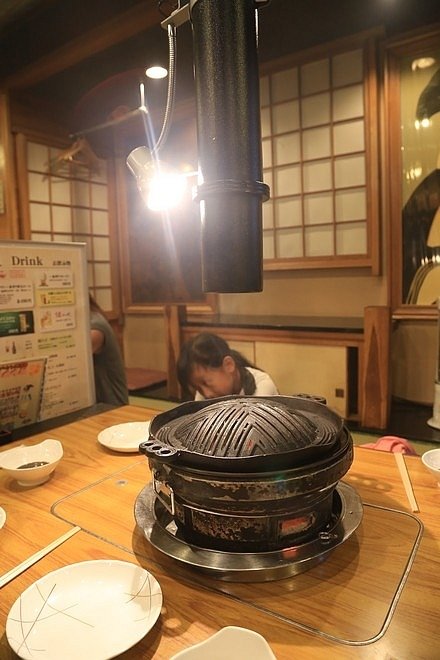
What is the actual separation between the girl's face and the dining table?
134 cm

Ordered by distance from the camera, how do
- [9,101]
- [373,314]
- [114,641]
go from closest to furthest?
1. [114,641]
2. [373,314]
3. [9,101]

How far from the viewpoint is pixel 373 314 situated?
3424mm

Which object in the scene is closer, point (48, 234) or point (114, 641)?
point (114, 641)

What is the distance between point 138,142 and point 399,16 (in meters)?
3.11

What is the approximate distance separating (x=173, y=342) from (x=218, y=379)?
189 cm

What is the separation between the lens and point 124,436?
1.62 metres

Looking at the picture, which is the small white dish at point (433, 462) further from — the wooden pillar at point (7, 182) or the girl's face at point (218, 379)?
the wooden pillar at point (7, 182)

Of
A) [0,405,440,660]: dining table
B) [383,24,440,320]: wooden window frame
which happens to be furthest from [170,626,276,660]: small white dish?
[383,24,440,320]: wooden window frame

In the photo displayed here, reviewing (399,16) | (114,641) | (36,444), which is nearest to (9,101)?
(399,16)

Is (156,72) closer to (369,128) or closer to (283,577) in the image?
(369,128)

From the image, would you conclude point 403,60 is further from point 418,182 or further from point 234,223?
point 234,223

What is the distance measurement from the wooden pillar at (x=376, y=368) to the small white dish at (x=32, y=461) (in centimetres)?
259

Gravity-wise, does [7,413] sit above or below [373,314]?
below

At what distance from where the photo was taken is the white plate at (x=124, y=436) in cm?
153
